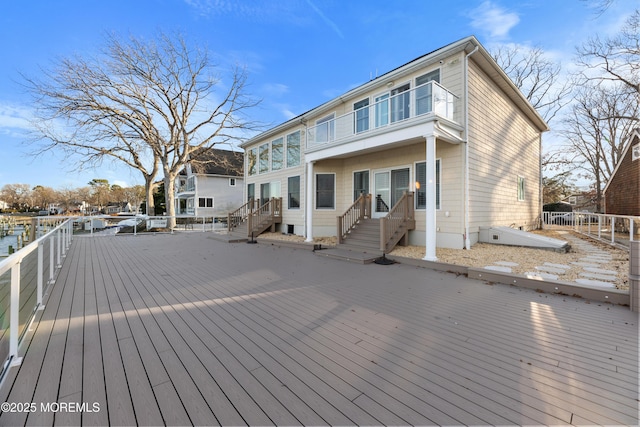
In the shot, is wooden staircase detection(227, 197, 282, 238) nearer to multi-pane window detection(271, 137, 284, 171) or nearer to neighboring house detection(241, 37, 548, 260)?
neighboring house detection(241, 37, 548, 260)

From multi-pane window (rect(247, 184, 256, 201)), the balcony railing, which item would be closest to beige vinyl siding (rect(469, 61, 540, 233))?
the balcony railing

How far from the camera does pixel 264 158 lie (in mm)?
15703

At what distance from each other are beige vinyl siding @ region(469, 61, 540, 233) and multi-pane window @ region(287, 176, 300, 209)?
766 centimetres

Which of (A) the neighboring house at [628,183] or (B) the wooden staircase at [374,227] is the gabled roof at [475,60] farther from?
(B) the wooden staircase at [374,227]

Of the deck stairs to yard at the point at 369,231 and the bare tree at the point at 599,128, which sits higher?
the bare tree at the point at 599,128

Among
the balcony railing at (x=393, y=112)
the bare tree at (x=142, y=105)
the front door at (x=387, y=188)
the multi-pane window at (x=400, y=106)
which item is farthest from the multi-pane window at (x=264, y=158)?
the multi-pane window at (x=400, y=106)

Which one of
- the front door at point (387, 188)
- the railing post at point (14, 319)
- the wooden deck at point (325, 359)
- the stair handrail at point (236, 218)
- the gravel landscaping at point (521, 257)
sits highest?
the front door at point (387, 188)

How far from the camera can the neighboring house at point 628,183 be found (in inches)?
473

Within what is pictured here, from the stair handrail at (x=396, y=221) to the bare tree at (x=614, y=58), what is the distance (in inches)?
596

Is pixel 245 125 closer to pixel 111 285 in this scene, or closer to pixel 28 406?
pixel 111 285

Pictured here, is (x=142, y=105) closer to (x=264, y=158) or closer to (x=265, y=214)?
(x=264, y=158)

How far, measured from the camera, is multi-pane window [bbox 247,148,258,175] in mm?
16359

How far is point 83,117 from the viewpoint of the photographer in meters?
15.7

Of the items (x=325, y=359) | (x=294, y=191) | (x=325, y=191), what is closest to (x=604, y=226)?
(x=325, y=191)
